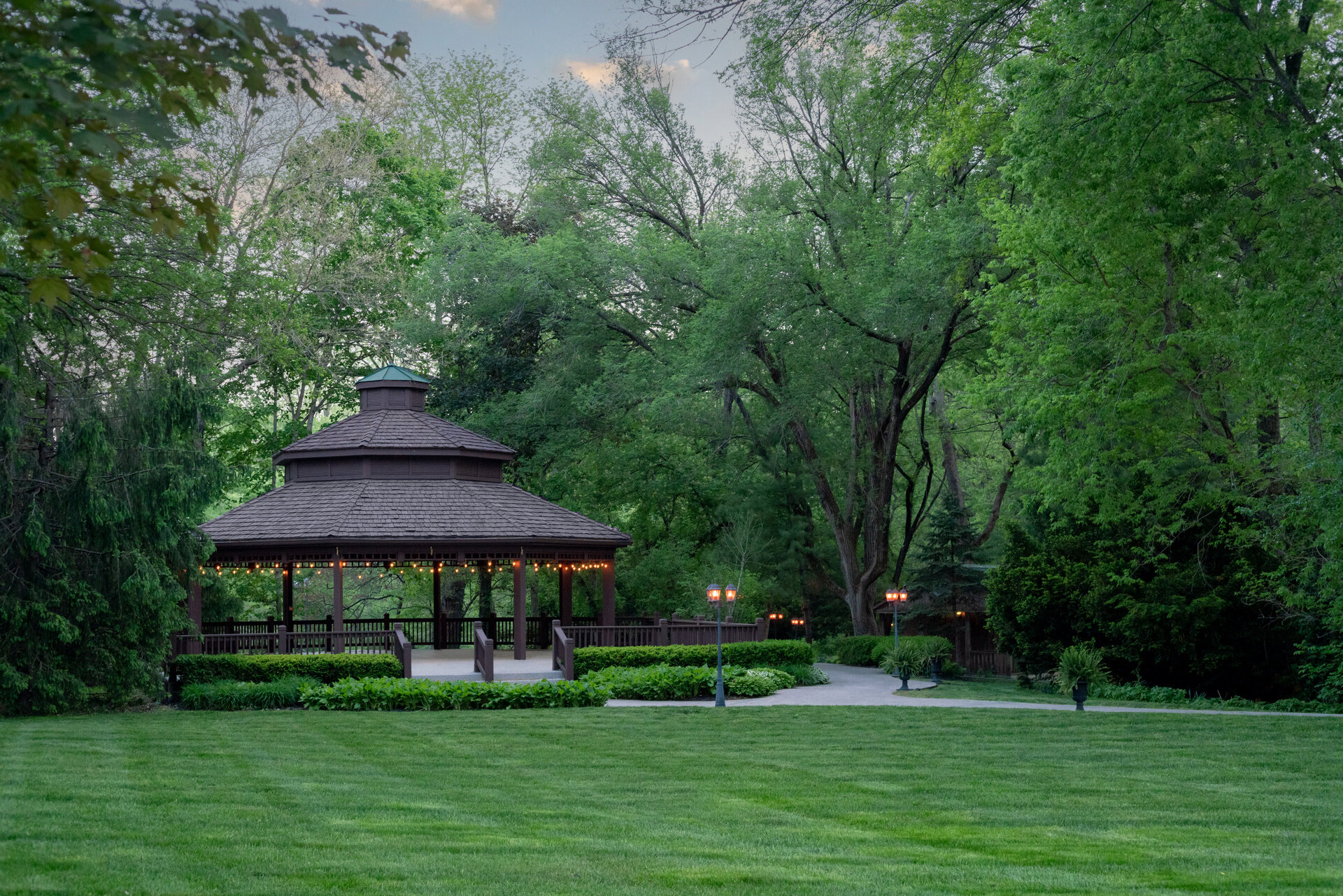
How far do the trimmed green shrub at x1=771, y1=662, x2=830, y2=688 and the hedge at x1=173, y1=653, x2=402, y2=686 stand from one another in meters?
8.62

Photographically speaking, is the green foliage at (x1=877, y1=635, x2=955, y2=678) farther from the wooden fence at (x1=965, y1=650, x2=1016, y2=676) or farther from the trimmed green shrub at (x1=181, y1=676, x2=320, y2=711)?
the trimmed green shrub at (x1=181, y1=676, x2=320, y2=711)

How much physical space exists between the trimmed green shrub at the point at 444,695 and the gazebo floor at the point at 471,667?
4.73 feet

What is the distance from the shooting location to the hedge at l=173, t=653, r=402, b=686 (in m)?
21.6

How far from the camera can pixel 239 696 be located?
67.4ft

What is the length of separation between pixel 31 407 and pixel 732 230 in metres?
18.2

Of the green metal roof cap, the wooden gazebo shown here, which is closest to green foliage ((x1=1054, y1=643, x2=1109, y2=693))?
the wooden gazebo

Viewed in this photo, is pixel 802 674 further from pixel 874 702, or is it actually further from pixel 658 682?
pixel 658 682

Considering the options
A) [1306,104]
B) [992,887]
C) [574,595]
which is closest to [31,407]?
[992,887]

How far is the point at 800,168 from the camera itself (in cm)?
3594

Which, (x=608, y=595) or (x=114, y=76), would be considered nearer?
(x=114, y=76)

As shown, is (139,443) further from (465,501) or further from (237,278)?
(465,501)

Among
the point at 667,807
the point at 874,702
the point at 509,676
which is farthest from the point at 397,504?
the point at 667,807

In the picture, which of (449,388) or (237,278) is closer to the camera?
(237,278)

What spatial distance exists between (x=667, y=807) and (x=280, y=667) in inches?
543
